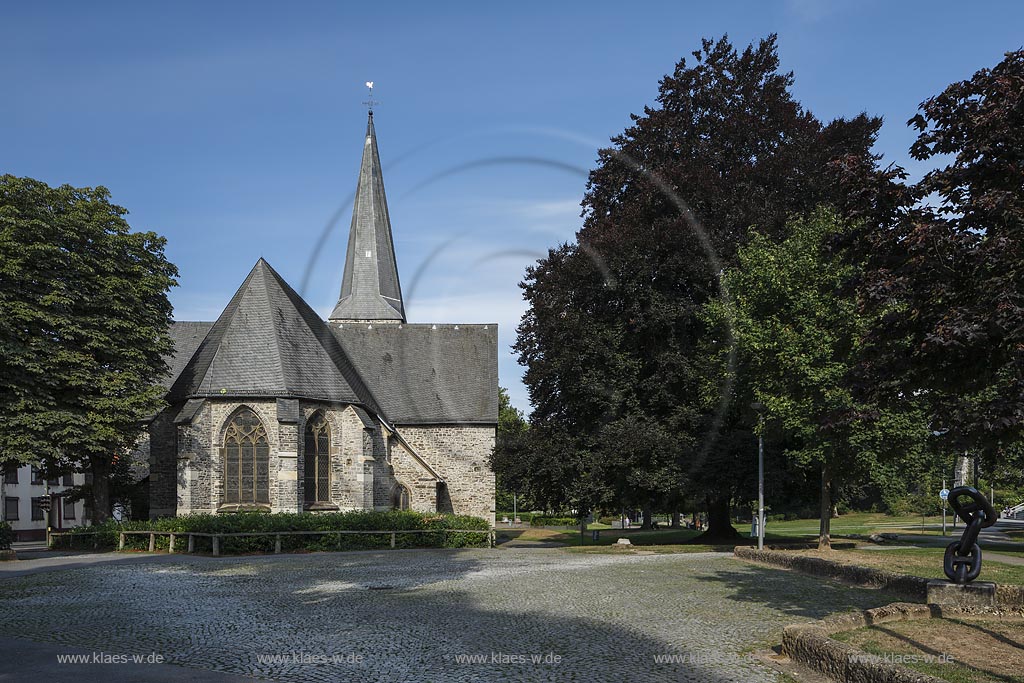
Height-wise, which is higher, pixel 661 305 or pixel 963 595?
pixel 661 305

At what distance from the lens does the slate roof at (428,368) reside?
47688mm

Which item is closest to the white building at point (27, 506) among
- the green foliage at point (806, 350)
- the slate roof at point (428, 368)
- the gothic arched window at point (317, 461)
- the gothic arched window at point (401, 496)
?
the slate roof at point (428, 368)

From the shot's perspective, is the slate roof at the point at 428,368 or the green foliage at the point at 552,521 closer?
the slate roof at the point at 428,368

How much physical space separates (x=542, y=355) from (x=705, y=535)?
10438 mm

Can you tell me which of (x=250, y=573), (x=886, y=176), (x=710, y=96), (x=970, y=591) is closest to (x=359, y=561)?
(x=250, y=573)

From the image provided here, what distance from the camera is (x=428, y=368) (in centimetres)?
4953

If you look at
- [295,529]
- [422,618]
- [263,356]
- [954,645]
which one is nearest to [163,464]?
[263,356]

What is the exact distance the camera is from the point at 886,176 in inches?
408

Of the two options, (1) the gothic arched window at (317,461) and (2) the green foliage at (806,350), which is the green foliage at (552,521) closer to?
(1) the gothic arched window at (317,461)

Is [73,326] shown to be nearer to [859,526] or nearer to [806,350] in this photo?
[806,350]

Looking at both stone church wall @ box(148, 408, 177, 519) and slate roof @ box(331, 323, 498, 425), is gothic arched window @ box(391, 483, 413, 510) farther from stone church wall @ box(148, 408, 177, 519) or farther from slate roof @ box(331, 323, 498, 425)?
stone church wall @ box(148, 408, 177, 519)

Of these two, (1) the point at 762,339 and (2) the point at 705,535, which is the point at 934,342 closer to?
(1) the point at 762,339

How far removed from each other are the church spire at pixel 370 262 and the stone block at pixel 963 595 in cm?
4480

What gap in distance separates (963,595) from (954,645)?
3.06 metres
